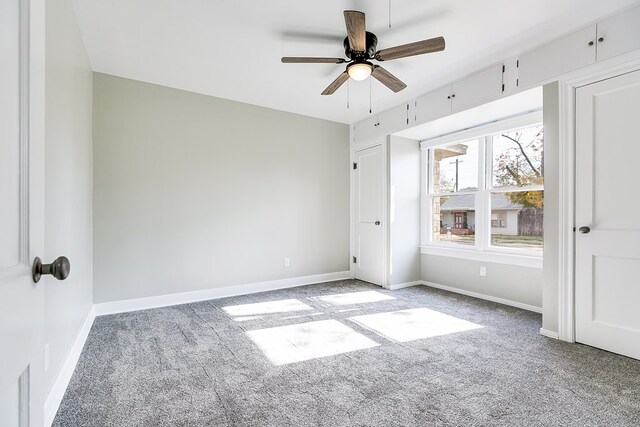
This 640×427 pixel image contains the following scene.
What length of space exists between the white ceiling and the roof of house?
4.95 ft

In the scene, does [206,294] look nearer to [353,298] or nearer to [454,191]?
[353,298]

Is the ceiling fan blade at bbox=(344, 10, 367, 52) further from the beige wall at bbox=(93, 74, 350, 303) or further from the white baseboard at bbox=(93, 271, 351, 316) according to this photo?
the white baseboard at bbox=(93, 271, 351, 316)

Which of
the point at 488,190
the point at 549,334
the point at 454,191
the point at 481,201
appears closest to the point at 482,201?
the point at 481,201

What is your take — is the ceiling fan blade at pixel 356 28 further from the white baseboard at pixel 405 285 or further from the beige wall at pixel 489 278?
the white baseboard at pixel 405 285

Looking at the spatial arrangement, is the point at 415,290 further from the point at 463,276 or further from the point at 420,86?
the point at 420,86

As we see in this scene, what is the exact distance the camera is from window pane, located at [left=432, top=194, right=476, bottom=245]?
13.9ft

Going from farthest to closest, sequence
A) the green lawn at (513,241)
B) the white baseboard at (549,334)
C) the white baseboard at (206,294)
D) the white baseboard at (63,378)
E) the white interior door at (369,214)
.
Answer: the white interior door at (369,214)
the green lawn at (513,241)
the white baseboard at (206,294)
the white baseboard at (549,334)
the white baseboard at (63,378)

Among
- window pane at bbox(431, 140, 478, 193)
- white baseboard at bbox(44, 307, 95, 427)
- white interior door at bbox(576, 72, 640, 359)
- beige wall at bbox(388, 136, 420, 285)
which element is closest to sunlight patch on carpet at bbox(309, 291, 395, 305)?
beige wall at bbox(388, 136, 420, 285)

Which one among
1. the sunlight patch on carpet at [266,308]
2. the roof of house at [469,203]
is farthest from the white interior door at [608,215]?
the sunlight patch on carpet at [266,308]

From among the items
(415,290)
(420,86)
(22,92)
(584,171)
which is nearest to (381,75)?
(420,86)

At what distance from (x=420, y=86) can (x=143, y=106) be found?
A: 10.3ft

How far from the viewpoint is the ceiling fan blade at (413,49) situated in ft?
7.43

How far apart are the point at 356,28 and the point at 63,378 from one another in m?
2.87

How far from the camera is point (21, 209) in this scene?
72 cm
